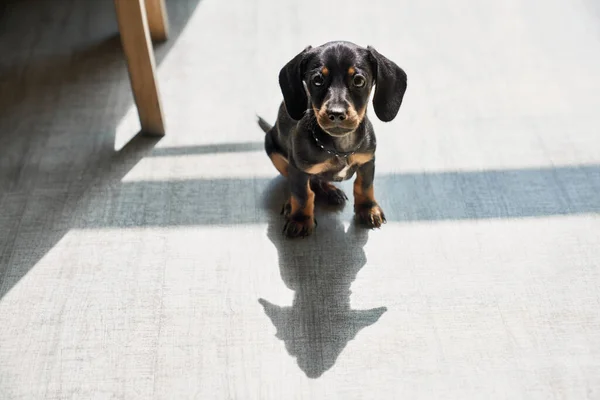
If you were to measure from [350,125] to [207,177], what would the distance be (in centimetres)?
63

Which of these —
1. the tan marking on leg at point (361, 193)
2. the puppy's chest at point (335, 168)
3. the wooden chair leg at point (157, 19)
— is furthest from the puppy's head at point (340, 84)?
the wooden chair leg at point (157, 19)

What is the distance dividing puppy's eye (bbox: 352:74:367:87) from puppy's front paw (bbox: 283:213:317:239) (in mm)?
426

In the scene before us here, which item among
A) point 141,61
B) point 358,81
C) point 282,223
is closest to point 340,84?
point 358,81

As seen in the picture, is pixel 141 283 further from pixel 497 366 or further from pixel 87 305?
pixel 497 366

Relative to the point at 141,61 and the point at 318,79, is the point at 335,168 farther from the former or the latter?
the point at 141,61

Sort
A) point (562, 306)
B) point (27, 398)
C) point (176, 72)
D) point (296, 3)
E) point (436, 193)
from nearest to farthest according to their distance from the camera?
point (27, 398), point (562, 306), point (436, 193), point (176, 72), point (296, 3)

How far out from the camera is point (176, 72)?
8.24ft

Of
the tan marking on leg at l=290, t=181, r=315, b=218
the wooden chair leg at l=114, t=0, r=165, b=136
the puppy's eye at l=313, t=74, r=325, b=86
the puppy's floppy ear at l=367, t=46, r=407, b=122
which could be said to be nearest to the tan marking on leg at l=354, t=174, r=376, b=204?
the tan marking on leg at l=290, t=181, r=315, b=218

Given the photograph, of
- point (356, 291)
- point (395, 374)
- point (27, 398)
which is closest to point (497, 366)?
point (395, 374)

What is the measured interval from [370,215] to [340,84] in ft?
1.44

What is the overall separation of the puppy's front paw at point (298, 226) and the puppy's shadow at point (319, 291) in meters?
0.02

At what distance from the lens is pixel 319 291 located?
1848 mm

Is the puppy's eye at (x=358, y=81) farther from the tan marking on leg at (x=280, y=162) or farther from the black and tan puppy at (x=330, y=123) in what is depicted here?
the tan marking on leg at (x=280, y=162)

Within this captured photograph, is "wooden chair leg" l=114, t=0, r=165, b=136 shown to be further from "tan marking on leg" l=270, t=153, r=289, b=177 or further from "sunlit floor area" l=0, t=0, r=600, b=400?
"tan marking on leg" l=270, t=153, r=289, b=177
